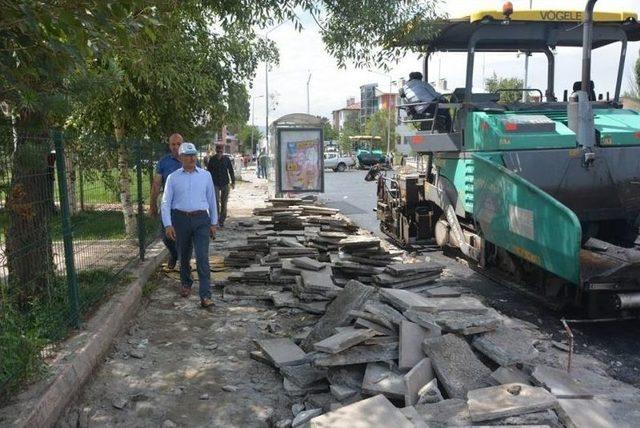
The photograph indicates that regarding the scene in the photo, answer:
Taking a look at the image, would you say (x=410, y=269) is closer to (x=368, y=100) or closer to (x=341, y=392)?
(x=341, y=392)

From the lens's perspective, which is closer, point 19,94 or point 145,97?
point 19,94

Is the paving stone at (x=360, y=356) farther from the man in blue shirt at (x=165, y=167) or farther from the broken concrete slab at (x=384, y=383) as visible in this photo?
the man in blue shirt at (x=165, y=167)

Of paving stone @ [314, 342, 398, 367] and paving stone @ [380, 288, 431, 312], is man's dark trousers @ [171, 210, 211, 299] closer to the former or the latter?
paving stone @ [380, 288, 431, 312]

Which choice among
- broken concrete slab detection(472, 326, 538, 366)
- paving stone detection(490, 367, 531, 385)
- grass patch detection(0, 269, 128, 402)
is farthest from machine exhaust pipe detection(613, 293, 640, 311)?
grass patch detection(0, 269, 128, 402)

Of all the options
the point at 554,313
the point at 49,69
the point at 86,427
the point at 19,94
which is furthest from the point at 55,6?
the point at 554,313

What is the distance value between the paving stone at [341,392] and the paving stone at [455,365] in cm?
59

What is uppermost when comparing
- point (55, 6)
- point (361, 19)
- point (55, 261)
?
point (361, 19)

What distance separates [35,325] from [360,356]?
8.04 feet

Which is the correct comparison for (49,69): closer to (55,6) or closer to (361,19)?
(55,6)

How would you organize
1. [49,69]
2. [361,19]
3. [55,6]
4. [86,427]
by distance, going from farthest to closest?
[361,19] → [86,427] → [49,69] → [55,6]

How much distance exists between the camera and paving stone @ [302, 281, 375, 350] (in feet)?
15.9

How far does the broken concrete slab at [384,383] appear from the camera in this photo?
12.6ft

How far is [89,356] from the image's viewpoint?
177 inches

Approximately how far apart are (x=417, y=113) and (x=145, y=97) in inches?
167
